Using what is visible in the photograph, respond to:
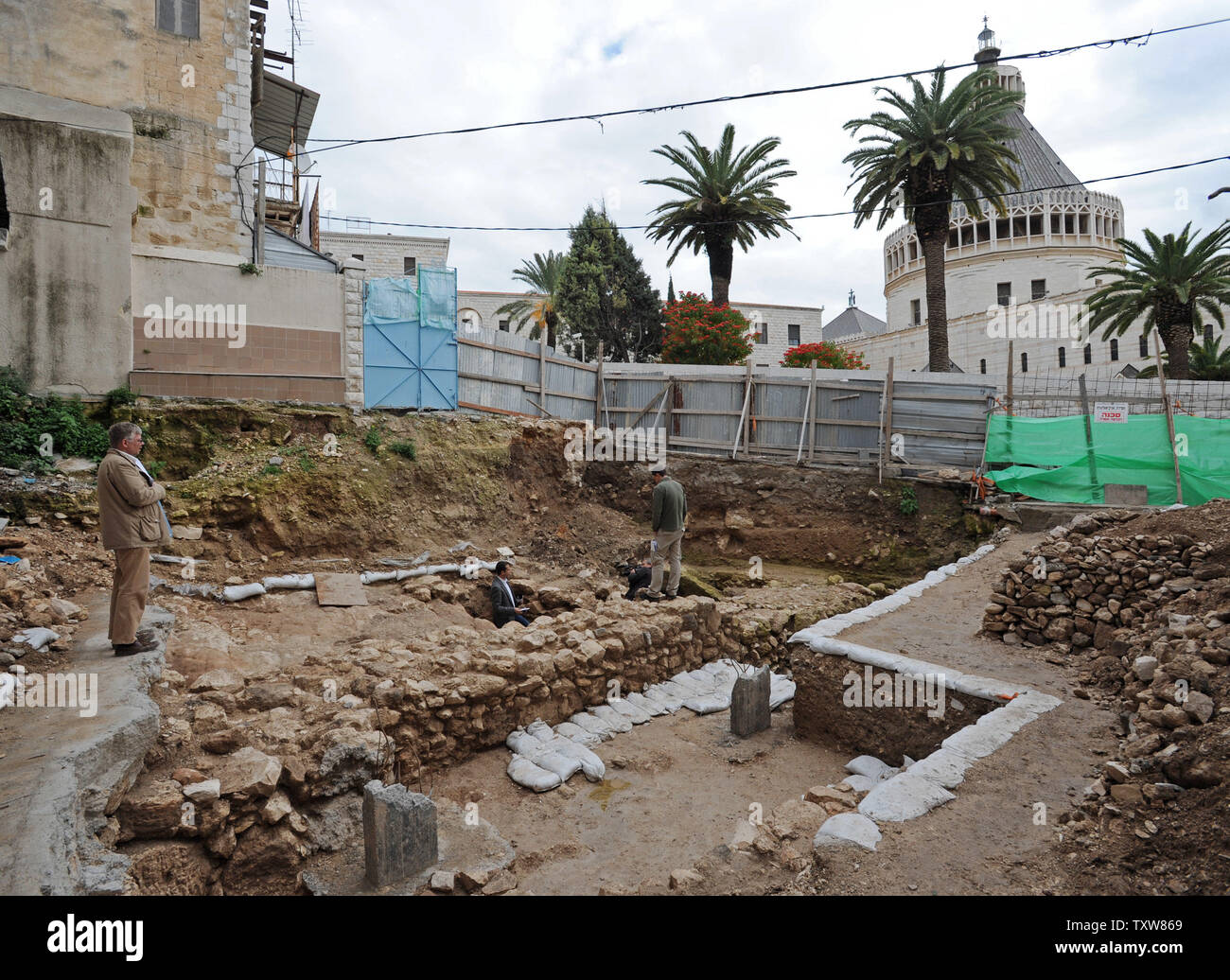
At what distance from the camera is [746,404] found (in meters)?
17.2

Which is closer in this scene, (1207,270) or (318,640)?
(318,640)

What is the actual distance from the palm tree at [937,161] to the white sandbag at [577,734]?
21.2 m

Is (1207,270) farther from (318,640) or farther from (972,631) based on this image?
(318,640)

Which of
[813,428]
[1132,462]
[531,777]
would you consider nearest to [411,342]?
[813,428]

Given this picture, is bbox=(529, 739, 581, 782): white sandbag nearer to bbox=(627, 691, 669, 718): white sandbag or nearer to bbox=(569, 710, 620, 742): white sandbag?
bbox=(569, 710, 620, 742): white sandbag

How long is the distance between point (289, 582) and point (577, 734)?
187 inches

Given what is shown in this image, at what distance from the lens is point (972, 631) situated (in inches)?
297

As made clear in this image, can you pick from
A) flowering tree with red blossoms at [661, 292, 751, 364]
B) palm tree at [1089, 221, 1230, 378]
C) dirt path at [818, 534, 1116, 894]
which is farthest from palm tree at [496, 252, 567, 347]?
dirt path at [818, 534, 1116, 894]

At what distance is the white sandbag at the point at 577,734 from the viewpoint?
6.67 m

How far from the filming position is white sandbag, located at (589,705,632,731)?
23.2 feet

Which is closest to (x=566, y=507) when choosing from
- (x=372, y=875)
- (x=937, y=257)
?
(x=372, y=875)

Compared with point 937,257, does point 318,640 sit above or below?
below

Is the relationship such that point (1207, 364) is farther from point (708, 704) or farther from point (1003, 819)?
point (1003, 819)
